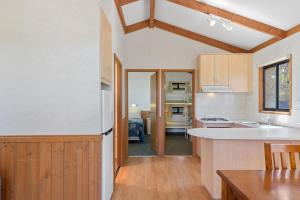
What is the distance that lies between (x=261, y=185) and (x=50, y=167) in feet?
6.53

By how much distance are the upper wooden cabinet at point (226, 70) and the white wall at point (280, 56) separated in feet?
0.72

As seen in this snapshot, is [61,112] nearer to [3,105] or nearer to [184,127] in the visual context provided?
[3,105]

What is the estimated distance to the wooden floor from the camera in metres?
3.37

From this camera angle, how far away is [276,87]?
4469 millimetres

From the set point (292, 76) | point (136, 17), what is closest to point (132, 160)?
point (136, 17)

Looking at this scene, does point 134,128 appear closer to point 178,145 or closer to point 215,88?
point 178,145

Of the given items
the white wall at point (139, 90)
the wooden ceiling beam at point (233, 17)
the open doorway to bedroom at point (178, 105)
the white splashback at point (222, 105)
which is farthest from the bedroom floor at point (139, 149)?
the wooden ceiling beam at point (233, 17)

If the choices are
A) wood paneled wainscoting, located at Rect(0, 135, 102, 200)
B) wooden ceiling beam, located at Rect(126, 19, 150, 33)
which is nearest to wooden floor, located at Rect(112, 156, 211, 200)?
wood paneled wainscoting, located at Rect(0, 135, 102, 200)

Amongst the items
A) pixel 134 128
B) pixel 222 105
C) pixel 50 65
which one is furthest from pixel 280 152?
pixel 134 128

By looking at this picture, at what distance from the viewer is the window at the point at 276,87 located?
414 cm

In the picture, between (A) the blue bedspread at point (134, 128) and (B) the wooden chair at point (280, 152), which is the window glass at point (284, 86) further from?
(A) the blue bedspread at point (134, 128)

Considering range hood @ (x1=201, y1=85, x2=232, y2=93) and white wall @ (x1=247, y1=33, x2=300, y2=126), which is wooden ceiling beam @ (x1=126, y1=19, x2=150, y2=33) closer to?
range hood @ (x1=201, y1=85, x2=232, y2=93)

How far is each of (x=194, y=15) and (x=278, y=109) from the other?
7.47 ft

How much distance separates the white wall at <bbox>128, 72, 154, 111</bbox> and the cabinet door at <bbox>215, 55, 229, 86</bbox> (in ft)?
13.8
